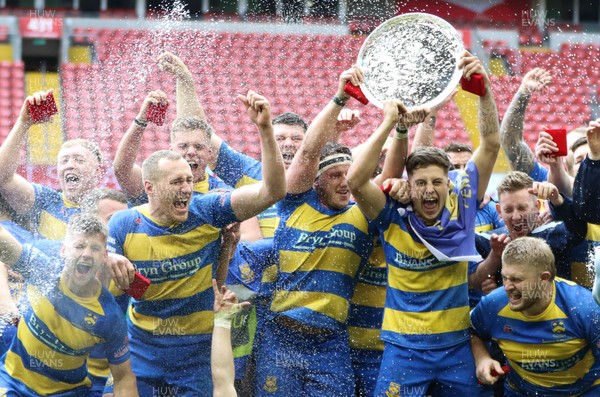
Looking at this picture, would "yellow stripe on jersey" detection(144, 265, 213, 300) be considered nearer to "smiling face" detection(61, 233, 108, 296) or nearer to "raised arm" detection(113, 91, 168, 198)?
"smiling face" detection(61, 233, 108, 296)

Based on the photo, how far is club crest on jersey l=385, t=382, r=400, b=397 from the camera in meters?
4.16

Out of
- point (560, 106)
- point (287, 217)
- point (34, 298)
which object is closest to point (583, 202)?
point (287, 217)

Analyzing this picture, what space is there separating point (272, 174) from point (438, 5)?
10.8m

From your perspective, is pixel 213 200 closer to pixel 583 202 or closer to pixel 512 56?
pixel 583 202

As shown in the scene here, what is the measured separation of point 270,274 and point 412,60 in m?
1.32

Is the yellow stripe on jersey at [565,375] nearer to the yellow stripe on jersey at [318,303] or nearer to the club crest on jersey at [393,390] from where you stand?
the club crest on jersey at [393,390]

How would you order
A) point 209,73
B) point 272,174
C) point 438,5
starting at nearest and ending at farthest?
point 272,174 < point 209,73 < point 438,5

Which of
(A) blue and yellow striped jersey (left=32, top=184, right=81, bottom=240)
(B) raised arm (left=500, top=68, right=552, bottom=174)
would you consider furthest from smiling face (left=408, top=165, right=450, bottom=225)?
(A) blue and yellow striped jersey (left=32, top=184, right=81, bottom=240)

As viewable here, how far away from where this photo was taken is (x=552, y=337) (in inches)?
165

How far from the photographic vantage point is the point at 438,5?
14.4m

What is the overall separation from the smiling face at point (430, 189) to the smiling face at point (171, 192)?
107cm

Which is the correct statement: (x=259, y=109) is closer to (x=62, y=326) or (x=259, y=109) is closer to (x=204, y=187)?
(x=204, y=187)

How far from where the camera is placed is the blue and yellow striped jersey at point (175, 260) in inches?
174

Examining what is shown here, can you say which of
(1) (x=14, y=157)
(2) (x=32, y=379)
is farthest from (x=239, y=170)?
(2) (x=32, y=379)
